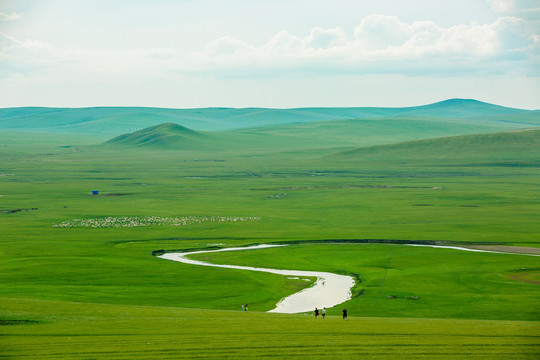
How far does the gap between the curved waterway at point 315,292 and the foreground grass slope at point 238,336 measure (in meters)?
9.01

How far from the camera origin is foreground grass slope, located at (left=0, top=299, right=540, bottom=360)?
3888 cm

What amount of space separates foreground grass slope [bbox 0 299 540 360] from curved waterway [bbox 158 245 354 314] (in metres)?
9.01

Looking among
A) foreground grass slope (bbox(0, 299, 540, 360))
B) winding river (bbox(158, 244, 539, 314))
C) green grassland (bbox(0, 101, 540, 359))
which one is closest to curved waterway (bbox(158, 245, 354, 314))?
winding river (bbox(158, 244, 539, 314))

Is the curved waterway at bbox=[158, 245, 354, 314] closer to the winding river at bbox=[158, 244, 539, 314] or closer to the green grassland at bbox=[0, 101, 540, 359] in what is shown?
the winding river at bbox=[158, 244, 539, 314]

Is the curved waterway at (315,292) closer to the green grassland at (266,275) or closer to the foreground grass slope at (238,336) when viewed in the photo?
the green grassland at (266,275)

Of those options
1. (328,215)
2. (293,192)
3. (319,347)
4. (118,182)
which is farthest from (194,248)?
(118,182)

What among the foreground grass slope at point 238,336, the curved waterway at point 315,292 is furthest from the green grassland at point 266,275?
the curved waterway at point 315,292

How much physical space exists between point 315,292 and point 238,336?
23123mm

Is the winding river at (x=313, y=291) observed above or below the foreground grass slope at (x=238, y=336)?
below

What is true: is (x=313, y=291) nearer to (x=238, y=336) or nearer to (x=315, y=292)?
(x=315, y=292)

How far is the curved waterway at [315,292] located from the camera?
59.4m

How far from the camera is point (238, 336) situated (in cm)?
4259

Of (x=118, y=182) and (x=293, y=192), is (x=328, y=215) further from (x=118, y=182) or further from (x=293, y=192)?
(x=118, y=182)

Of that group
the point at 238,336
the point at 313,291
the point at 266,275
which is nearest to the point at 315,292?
the point at 313,291
